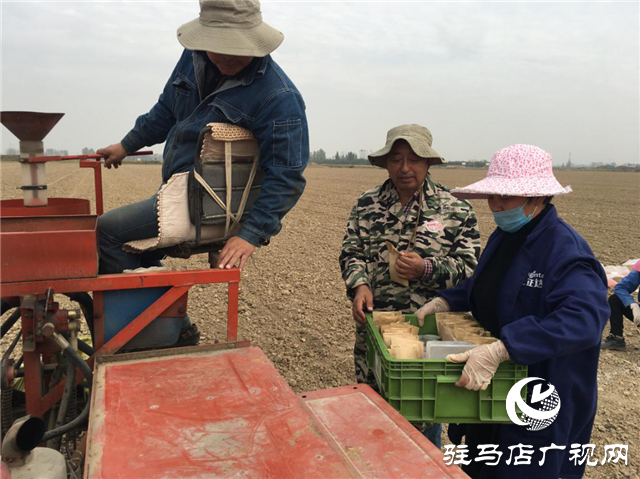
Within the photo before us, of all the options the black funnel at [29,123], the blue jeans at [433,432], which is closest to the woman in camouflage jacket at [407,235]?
the blue jeans at [433,432]

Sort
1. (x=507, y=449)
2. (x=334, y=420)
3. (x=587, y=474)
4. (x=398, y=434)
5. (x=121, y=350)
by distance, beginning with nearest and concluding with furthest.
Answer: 1. (x=398, y=434)
2. (x=334, y=420)
3. (x=507, y=449)
4. (x=121, y=350)
5. (x=587, y=474)

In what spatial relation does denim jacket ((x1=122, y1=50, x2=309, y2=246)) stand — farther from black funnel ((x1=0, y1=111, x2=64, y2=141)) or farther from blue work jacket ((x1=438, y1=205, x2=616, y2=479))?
blue work jacket ((x1=438, y1=205, x2=616, y2=479))

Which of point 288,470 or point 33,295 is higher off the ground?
point 33,295

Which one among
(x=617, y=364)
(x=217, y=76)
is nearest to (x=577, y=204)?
(x=617, y=364)

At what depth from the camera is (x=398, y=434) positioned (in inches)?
67.6

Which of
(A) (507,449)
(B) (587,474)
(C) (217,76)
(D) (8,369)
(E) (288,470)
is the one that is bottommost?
(B) (587,474)

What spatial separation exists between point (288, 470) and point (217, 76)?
1947mm

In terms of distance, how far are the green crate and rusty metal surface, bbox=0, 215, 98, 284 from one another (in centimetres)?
123

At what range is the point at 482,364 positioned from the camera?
2.05 meters

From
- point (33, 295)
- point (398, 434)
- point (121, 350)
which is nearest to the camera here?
point (398, 434)

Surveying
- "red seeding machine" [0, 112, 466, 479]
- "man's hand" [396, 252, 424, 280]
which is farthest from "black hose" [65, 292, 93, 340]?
"man's hand" [396, 252, 424, 280]

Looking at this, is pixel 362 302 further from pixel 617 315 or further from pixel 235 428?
pixel 617 315

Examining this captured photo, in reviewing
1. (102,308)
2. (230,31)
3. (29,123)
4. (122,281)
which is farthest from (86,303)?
(230,31)

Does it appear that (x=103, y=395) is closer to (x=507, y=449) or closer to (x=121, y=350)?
(x=121, y=350)
